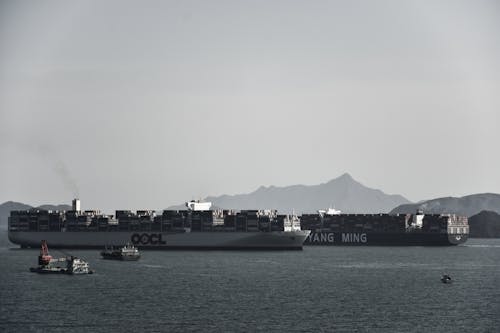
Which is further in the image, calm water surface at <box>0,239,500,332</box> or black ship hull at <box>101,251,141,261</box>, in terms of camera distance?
black ship hull at <box>101,251,141,261</box>

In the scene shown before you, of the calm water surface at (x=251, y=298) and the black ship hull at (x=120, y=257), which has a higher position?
the black ship hull at (x=120, y=257)

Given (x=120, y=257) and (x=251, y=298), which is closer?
(x=251, y=298)

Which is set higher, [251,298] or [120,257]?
[120,257]

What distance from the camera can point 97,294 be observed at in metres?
99.9

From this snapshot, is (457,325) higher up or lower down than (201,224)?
lower down

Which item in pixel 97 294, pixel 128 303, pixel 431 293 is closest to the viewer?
pixel 128 303

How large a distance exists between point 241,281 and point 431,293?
24833 millimetres

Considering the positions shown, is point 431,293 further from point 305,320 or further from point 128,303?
point 128,303

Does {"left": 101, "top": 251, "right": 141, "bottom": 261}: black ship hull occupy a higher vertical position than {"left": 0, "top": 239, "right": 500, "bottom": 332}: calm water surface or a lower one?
higher

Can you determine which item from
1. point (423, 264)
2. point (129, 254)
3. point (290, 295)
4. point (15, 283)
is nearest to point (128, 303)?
point (290, 295)

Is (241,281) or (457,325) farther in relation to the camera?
(241,281)

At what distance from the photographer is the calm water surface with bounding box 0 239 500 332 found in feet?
260

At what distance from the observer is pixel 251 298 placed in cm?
9812

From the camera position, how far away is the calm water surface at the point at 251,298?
79312mm
